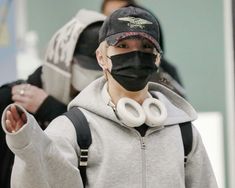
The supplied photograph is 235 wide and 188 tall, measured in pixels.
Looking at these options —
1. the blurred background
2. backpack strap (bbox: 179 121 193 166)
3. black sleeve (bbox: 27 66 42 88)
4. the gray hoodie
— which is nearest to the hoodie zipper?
the gray hoodie

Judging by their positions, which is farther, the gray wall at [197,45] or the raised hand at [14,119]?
the gray wall at [197,45]

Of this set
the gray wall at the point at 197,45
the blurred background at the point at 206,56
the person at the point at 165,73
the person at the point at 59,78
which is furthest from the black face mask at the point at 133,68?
the gray wall at the point at 197,45

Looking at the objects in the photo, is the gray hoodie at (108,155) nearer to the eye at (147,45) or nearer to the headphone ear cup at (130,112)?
the headphone ear cup at (130,112)

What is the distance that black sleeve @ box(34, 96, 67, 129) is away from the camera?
1.79m

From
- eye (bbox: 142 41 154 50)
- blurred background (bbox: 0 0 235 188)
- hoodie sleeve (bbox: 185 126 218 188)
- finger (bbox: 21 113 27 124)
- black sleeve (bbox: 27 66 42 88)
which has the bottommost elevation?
blurred background (bbox: 0 0 235 188)

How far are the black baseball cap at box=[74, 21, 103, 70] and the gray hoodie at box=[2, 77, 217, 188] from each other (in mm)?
350

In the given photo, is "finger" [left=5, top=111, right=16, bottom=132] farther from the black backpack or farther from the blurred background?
the blurred background

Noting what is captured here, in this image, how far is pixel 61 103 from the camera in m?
1.83

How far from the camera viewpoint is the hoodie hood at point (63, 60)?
→ 1.85 m

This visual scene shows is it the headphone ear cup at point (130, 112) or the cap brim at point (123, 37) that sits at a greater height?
the cap brim at point (123, 37)

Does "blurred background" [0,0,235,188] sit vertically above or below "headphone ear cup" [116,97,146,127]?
below

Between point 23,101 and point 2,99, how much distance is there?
2.5 inches

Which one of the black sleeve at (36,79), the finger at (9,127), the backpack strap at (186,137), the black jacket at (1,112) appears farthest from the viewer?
the black sleeve at (36,79)

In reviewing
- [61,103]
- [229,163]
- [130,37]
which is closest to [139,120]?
[130,37]
